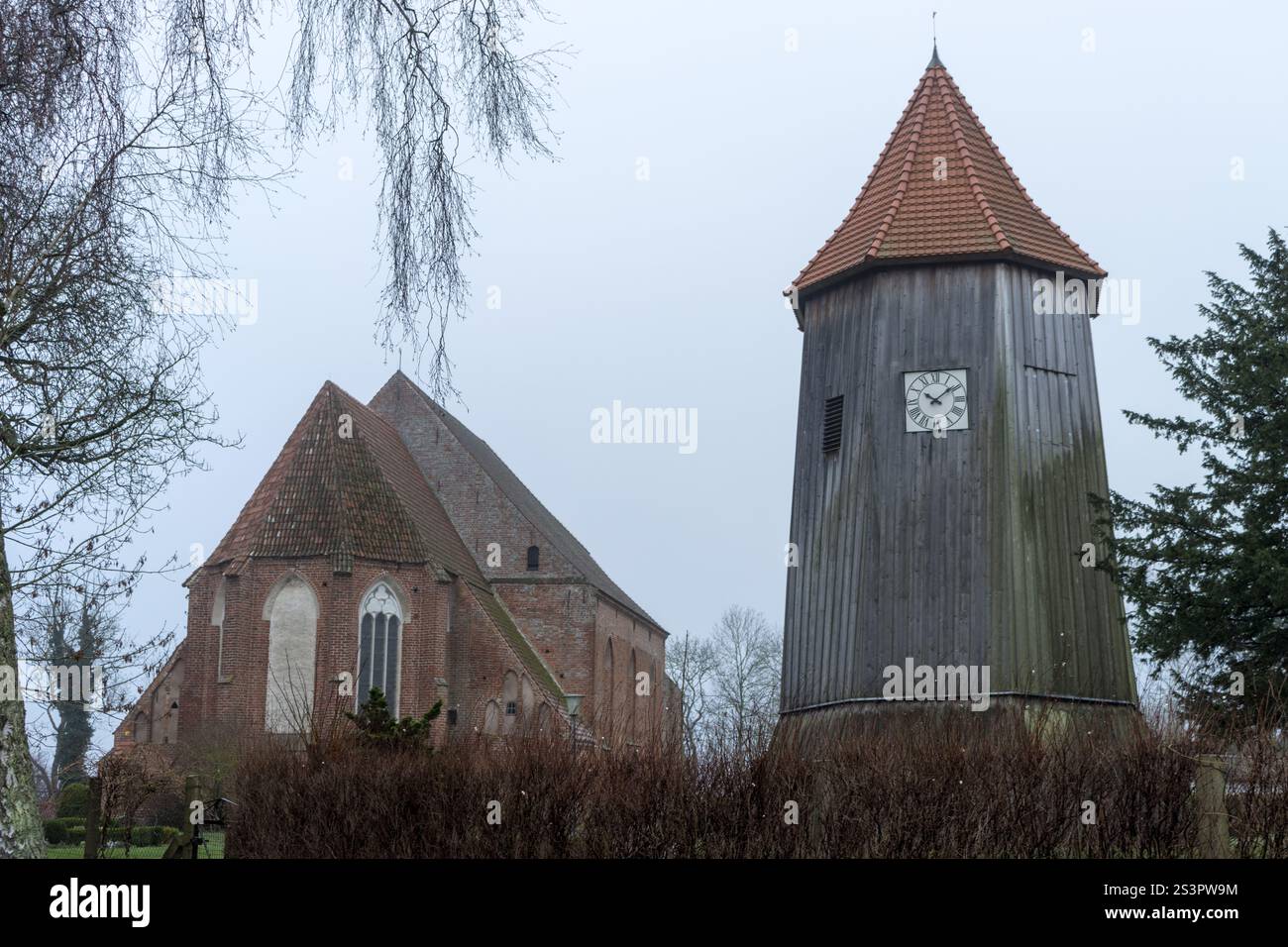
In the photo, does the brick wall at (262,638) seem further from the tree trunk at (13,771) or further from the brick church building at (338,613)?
the tree trunk at (13,771)

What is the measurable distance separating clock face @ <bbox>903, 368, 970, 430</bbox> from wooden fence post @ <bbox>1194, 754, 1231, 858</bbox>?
28.2ft

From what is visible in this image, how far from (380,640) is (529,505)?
47.4 ft

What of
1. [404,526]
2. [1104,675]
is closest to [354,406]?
[404,526]

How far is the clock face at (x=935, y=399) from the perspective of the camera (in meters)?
19.4

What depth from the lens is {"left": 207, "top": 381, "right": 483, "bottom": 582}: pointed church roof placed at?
32.5 m

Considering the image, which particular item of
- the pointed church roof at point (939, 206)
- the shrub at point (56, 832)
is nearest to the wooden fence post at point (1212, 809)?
the pointed church roof at point (939, 206)

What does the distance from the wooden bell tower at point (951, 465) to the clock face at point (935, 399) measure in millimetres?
24

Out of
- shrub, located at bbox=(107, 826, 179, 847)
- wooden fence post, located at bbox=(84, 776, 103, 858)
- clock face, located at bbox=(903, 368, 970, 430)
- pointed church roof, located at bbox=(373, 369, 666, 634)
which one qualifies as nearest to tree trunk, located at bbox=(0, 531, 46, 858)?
wooden fence post, located at bbox=(84, 776, 103, 858)

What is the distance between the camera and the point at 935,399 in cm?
1958

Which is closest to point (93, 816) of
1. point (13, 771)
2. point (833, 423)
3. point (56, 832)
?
point (13, 771)

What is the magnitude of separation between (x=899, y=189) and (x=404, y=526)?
16808mm

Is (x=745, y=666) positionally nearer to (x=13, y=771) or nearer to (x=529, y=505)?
(x=529, y=505)
